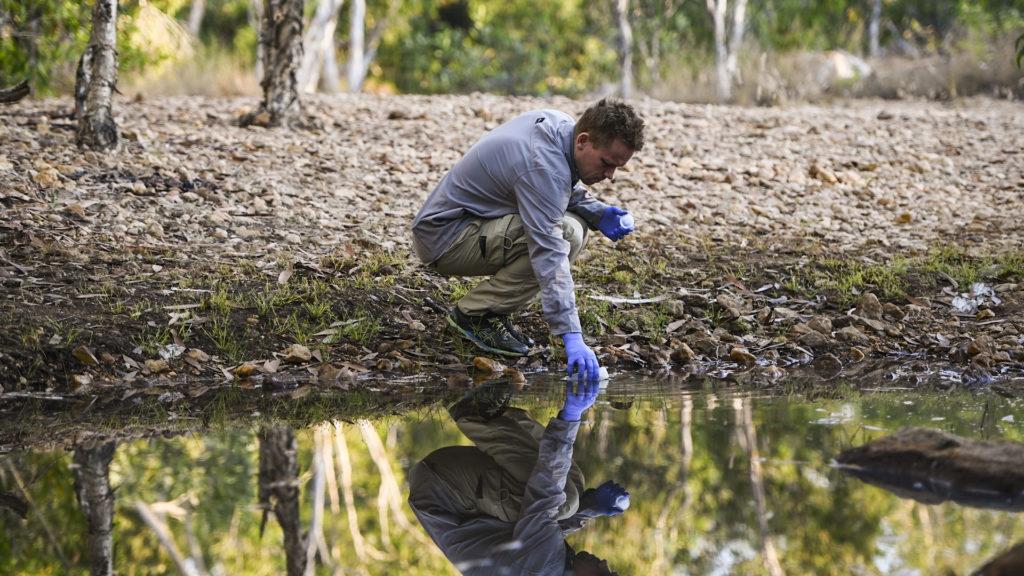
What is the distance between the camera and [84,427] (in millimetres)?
3861

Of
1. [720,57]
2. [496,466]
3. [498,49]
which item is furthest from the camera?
[498,49]

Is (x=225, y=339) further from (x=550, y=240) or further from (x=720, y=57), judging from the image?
(x=720, y=57)

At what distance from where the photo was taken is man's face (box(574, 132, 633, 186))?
4.22 metres

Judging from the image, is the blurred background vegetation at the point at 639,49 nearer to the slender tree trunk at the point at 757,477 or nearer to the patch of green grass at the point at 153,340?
the patch of green grass at the point at 153,340

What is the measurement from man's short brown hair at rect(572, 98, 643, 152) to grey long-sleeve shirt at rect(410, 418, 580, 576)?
54.8 inches

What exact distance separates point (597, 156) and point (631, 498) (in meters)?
1.69

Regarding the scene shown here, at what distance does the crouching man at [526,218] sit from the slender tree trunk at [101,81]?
3303 millimetres

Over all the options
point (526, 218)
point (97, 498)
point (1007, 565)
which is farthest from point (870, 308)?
point (97, 498)

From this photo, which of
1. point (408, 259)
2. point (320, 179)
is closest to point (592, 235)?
point (408, 259)

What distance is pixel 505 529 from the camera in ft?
9.43

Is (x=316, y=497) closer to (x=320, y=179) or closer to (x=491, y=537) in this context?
(x=491, y=537)

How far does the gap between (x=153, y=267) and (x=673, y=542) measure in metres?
3.70

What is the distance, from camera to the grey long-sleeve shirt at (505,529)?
2607 mm

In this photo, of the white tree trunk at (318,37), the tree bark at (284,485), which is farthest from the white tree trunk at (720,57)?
the tree bark at (284,485)
